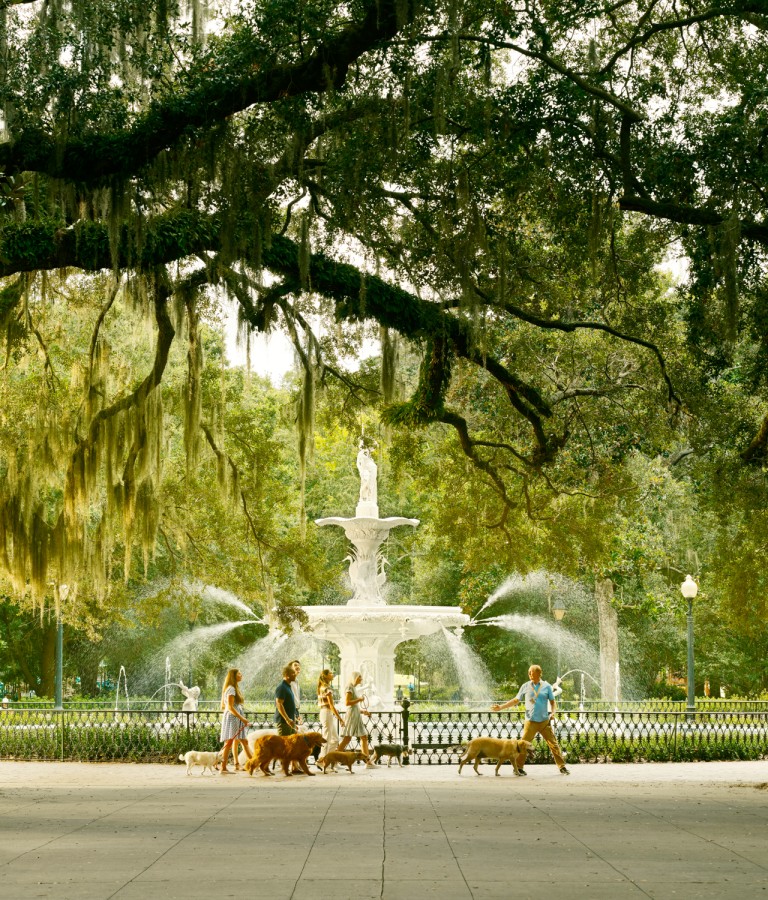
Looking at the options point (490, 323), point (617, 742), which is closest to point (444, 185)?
point (490, 323)

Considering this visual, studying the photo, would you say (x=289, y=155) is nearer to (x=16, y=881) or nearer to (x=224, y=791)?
(x=224, y=791)

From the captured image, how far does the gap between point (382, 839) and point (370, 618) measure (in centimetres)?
1368

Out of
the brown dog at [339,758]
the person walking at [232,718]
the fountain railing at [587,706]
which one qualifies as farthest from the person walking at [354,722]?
the fountain railing at [587,706]

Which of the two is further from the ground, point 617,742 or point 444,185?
point 444,185

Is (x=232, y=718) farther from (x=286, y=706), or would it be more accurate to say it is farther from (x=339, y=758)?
(x=339, y=758)

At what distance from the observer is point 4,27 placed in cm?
1244

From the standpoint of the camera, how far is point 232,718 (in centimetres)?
1756

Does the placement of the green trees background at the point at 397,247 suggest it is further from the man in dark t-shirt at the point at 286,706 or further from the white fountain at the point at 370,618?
the man in dark t-shirt at the point at 286,706

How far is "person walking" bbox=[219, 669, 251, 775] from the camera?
17.2 metres

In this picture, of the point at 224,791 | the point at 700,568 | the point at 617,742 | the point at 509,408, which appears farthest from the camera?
the point at 700,568

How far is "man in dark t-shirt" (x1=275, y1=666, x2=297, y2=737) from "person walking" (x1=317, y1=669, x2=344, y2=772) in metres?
0.47

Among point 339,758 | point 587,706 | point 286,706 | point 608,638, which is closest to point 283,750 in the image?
point 339,758

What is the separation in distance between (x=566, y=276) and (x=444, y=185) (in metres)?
3.03

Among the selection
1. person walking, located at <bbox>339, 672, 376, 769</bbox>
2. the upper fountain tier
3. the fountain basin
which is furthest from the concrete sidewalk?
the upper fountain tier
